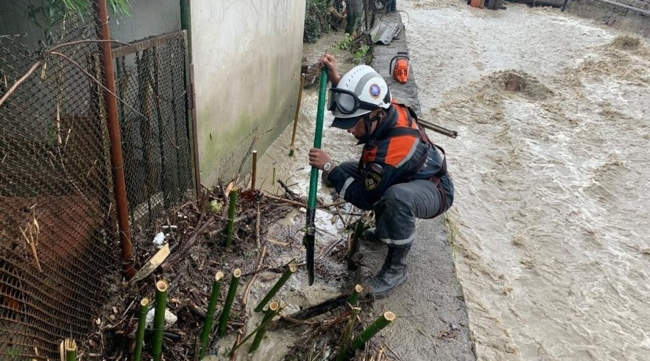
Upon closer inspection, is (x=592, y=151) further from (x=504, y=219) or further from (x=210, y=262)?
(x=210, y=262)

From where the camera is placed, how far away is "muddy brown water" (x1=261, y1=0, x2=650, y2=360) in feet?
14.7

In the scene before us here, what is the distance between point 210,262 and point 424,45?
11.5 metres

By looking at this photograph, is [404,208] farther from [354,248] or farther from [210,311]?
[210,311]

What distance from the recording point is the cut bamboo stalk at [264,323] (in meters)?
2.50

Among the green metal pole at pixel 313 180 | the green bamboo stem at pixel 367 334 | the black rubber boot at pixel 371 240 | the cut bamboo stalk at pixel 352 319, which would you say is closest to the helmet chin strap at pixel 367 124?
the green metal pole at pixel 313 180

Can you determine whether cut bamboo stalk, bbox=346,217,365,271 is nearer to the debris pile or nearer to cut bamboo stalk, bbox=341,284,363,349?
the debris pile

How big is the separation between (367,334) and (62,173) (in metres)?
1.82

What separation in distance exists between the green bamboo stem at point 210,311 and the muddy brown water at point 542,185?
6.19 ft

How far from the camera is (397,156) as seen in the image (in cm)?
319

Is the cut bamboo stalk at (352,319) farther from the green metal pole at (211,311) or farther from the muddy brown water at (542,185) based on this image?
the muddy brown water at (542,185)

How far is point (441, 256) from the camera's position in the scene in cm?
384

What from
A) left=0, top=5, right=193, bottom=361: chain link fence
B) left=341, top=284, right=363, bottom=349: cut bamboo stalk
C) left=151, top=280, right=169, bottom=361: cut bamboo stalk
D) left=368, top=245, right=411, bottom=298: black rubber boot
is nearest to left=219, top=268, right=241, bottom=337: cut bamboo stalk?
left=151, top=280, right=169, bottom=361: cut bamboo stalk

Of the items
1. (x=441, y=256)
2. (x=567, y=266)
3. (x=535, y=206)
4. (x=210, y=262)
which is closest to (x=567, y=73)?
(x=535, y=206)

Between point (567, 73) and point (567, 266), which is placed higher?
point (567, 73)
